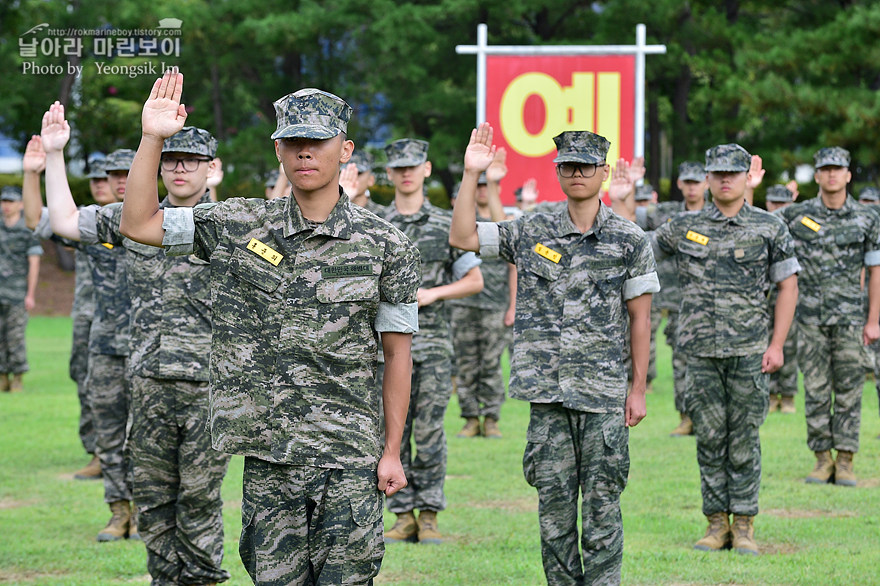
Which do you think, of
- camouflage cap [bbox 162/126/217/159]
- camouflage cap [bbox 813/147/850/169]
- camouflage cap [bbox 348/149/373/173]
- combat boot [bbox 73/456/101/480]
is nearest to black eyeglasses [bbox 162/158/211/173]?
camouflage cap [bbox 162/126/217/159]

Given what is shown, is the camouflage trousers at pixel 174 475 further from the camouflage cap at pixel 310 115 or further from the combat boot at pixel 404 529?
the camouflage cap at pixel 310 115

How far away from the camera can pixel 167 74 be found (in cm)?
454

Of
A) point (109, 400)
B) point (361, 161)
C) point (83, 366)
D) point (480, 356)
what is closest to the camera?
point (109, 400)

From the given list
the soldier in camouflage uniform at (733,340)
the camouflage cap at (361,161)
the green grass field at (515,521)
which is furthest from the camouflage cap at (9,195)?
the soldier in camouflage uniform at (733,340)

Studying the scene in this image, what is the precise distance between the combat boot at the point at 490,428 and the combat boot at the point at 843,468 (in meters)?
3.71

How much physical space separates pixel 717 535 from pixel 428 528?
1.91 metres

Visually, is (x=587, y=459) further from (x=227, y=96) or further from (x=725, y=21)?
(x=227, y=96)

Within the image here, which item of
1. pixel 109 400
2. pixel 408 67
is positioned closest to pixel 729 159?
pixel 109 400

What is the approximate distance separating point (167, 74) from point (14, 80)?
101 ft

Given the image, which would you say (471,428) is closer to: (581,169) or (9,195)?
(581,169)

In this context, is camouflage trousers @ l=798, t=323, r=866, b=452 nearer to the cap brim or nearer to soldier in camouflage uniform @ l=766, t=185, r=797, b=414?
soldier in camouflage uniform @ l=766, t=185, r=797, b=414

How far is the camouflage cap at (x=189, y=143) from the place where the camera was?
631 centimetres

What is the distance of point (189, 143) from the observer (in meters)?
6.33

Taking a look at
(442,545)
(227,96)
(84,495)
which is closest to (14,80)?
(227,96)
